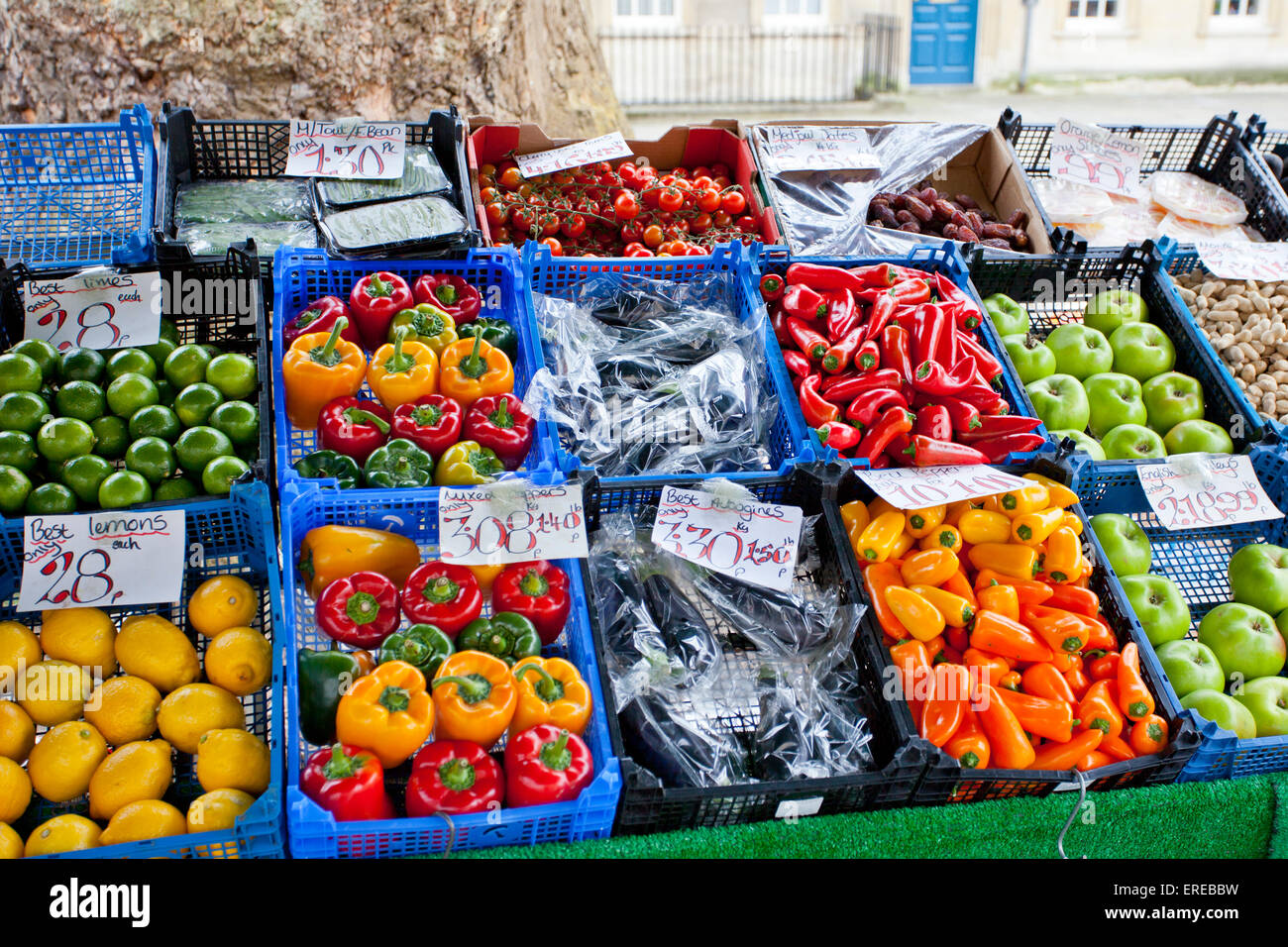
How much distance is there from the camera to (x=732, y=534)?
2.43m

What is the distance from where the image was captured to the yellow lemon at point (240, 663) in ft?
6.99

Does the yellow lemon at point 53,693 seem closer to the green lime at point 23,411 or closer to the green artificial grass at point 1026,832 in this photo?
the green lime at point 23,411

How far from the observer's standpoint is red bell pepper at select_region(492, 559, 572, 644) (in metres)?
2.24

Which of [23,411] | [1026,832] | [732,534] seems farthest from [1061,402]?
[23,411]

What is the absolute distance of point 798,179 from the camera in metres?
4.11

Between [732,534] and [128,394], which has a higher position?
[128,394]

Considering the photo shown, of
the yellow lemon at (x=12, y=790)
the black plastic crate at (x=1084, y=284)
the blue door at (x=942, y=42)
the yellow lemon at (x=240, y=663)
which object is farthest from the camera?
the blue door at (x=942, y=42)

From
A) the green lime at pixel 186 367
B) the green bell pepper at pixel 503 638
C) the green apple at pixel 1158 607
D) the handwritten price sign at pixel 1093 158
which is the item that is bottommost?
the green apple at pixel 1158 607

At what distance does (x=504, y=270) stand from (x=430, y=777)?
175 centimetres

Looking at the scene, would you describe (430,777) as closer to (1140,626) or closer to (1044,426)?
(1140,626)

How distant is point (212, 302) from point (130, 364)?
38cm

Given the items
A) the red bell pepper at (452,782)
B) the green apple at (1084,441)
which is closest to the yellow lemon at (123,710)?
the red bell pepper at (452,782)

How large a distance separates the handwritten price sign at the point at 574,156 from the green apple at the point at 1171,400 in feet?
7.04

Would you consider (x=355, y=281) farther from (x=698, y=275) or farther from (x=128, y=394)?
(x=698, y=275)
